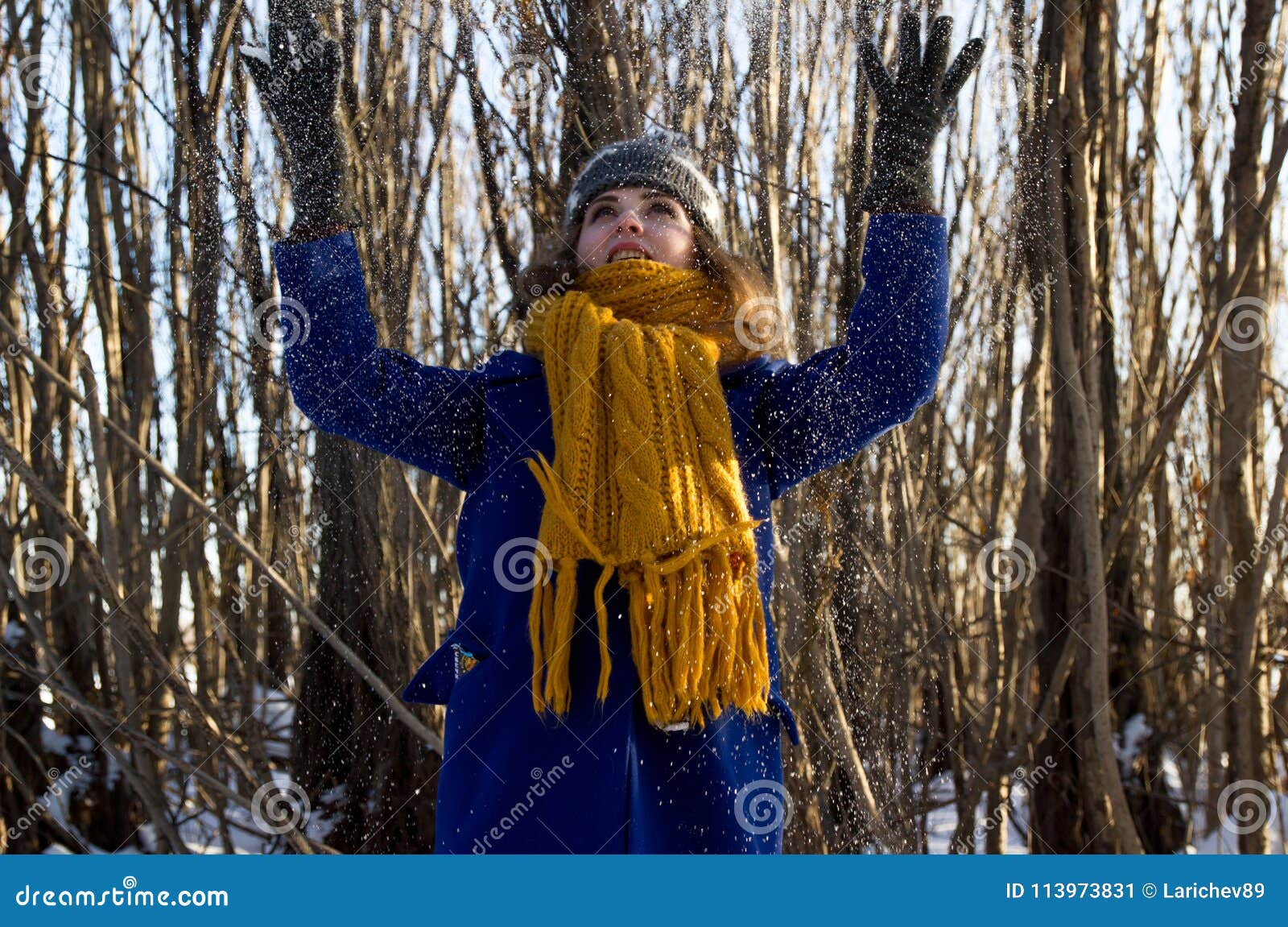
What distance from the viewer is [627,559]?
3.65ft

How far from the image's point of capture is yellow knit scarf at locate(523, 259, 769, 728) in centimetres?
110

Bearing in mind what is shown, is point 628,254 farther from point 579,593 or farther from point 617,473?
point 579,593

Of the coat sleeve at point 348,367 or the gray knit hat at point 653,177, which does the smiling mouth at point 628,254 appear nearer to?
the gray knit hat at point 653,177

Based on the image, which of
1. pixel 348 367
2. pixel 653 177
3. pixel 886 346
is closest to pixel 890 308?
pixel 886 346

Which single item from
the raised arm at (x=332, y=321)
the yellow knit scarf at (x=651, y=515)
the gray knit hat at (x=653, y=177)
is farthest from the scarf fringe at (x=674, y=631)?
the gray knit hat at (x=653, y=177)

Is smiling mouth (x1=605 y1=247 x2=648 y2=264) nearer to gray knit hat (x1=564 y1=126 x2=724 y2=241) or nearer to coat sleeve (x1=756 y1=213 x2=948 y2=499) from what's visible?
gray knit hat (x1=564 y1=126 x2=724 y2=241)

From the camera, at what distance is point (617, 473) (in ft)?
3.79

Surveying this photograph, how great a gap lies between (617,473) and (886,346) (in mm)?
303

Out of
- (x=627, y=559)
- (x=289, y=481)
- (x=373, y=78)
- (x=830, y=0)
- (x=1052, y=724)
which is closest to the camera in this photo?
(x=627, y=559)

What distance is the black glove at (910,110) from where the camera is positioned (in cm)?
117

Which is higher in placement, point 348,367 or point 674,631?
point 348,367

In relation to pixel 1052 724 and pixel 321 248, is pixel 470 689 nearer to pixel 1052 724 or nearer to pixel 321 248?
pixel 321 248

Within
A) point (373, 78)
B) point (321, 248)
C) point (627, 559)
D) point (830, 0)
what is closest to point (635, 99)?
point (830, 0)

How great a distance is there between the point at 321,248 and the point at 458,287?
1.01 m
